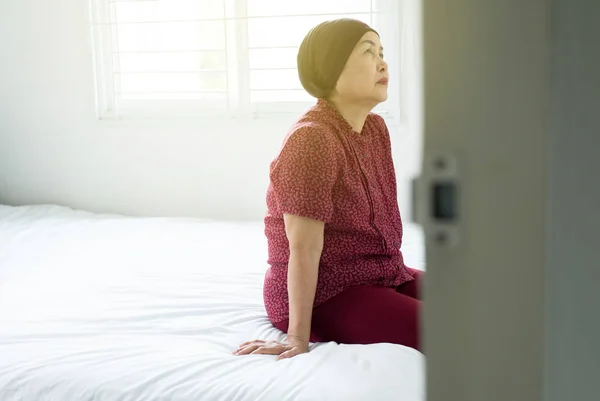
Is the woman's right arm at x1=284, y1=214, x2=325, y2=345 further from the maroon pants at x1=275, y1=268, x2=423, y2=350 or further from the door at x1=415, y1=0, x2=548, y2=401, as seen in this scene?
the door at x1=415, y1=0, x2=548, y2=401

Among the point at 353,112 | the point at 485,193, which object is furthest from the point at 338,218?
the point at 485,193

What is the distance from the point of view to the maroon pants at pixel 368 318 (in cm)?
136

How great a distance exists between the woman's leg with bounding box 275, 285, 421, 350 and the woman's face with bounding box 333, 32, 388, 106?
1.28 ft

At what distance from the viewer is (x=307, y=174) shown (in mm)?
1362

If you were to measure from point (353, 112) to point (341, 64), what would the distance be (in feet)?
0.34

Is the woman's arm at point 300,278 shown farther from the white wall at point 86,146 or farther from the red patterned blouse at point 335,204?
the white wall at point 86,146

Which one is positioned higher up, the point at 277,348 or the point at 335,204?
the point at 335,204

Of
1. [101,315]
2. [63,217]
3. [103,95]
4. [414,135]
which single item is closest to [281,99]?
[414,135]

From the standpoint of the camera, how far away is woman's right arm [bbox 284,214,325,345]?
1.35 meters

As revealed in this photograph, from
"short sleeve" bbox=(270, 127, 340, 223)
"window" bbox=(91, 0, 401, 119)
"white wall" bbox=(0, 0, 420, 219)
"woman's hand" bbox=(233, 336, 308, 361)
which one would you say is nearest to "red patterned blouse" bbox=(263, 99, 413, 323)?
"short sleeve" bbox=(270, 127, 340, 223)

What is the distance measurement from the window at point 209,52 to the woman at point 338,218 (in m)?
1.22

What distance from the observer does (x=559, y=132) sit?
1.17ft

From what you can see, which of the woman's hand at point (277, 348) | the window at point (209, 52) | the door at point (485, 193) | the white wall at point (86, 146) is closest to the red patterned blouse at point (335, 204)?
the woman's hand at point (277, 348)

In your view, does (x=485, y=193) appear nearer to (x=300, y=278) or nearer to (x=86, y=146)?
(x=300, y=278)
